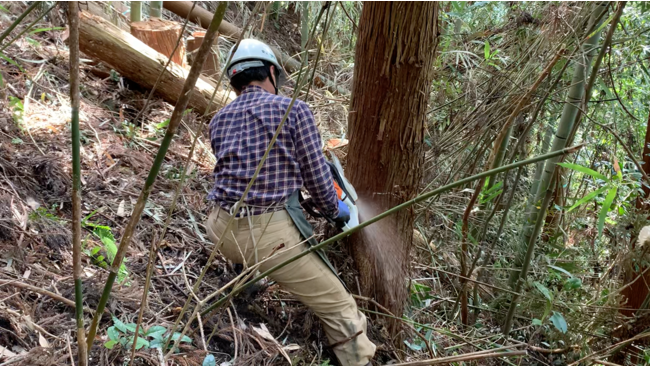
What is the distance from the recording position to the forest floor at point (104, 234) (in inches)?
79.5

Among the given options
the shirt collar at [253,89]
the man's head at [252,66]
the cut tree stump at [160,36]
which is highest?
the cut tree stump at [160,36]

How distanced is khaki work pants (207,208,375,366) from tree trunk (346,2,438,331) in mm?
301

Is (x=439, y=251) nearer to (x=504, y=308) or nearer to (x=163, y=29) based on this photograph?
(x=504, y=308)

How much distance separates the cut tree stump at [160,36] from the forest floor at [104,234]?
1.87 ft

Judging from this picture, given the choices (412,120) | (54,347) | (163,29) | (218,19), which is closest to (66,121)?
(163,29)

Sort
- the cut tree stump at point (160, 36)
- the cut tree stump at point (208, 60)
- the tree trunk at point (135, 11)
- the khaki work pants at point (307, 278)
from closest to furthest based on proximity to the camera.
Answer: the khaki work pants at point (307, 278) < the cut tree stump at point (160, 36) < the cut tree stump at point (208, 60) < the tree trunk at point (135, 11)

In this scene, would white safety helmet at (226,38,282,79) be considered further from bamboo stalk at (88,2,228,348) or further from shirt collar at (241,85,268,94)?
bamboo stalk at (88,2,228,348)

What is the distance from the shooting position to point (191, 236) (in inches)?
123

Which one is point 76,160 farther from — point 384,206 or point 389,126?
point 384,206

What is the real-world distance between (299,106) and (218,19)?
139 centimetres

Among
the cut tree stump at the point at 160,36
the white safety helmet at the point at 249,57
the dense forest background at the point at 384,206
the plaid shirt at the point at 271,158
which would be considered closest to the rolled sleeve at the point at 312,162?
the plaid shirt at the point at 271,158

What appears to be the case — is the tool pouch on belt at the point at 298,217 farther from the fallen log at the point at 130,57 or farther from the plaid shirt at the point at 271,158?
the fallen log at the point at 130,57

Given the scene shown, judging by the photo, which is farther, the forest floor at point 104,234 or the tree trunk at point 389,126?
the tree trunk at point 389,126

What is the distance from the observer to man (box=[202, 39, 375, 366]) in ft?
7.26
